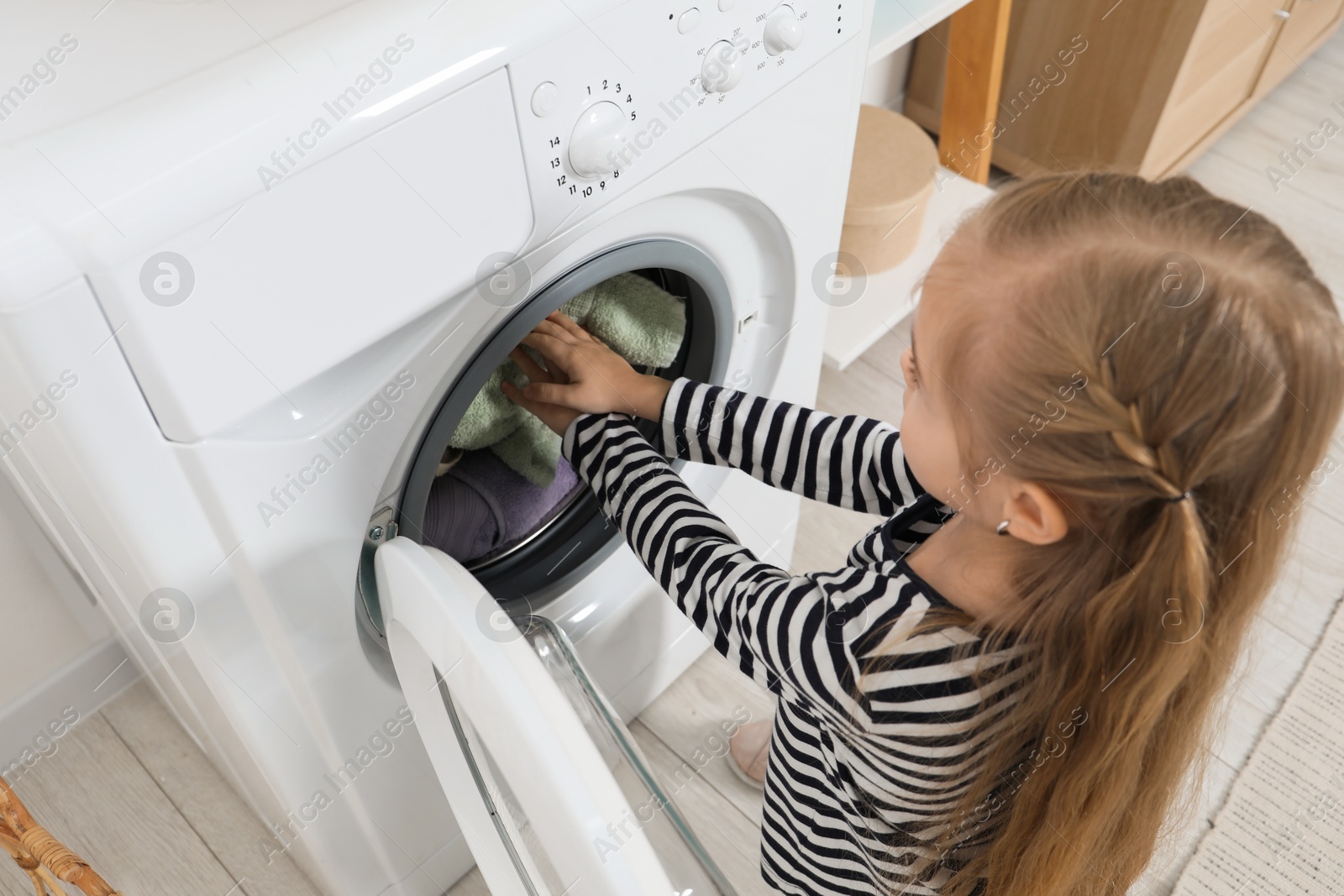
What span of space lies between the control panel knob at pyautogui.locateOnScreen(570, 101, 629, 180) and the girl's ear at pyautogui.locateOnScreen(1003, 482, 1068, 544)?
295 millimetres

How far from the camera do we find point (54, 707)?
116 centimetres

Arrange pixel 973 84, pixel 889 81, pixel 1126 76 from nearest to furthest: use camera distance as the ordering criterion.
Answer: pixel 973 84 → pixel 1126 76 → pixel 889 81

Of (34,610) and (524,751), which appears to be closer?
(524,751)

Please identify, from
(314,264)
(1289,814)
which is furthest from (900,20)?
(1289,814)

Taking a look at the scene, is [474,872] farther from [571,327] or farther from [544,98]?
[544,98]

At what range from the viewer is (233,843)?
43.1 inches

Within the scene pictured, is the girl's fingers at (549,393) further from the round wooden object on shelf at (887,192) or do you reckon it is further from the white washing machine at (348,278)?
the round wooden object on shelf at (887,192)

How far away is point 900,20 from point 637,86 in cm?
67

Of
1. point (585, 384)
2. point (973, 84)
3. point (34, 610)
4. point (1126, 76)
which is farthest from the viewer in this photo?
point (1126, 76)

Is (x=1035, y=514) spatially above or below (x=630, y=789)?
above

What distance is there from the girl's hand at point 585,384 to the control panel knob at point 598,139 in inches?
8.1

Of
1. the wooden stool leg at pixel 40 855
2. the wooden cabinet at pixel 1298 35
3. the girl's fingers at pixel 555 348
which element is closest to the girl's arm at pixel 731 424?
the girl's fingers at pixel 555 348

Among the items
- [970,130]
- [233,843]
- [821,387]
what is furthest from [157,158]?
[970,130]

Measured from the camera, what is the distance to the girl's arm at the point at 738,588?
2.09 feet
